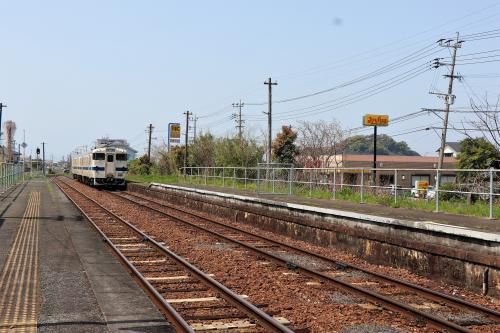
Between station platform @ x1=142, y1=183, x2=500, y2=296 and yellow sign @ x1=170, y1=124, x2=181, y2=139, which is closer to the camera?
station platform @ x1=142, y1=183, x2=500, y2=296

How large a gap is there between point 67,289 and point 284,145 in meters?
55.7

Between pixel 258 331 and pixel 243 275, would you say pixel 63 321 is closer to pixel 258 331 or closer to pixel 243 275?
pixel 258 331

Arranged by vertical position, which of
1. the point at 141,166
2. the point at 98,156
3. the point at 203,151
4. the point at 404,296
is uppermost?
the point at 203,151

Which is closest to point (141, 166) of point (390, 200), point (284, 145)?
point (284, 145)

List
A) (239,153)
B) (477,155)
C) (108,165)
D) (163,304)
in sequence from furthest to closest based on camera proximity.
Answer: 1. (239,153)
2. (108,165)
3. (477,155)
4. (163,304)

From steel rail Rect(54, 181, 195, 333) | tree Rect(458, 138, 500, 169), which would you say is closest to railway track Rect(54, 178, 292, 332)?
steel rail Rect(54, 181, 195, 333)

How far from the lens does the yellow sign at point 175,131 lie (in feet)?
211

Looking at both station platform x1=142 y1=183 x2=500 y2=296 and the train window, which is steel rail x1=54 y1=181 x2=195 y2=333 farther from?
the train window

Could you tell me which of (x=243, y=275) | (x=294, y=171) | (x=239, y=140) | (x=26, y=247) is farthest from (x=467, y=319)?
(x=239, y=140)

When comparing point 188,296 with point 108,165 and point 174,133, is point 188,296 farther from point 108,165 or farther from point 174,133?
point 174,133

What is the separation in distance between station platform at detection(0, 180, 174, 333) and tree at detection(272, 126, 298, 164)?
48629 mm

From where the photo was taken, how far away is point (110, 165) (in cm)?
4322

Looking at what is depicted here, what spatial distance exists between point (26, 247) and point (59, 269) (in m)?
3.06

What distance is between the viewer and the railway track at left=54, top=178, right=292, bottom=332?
6.79 m
